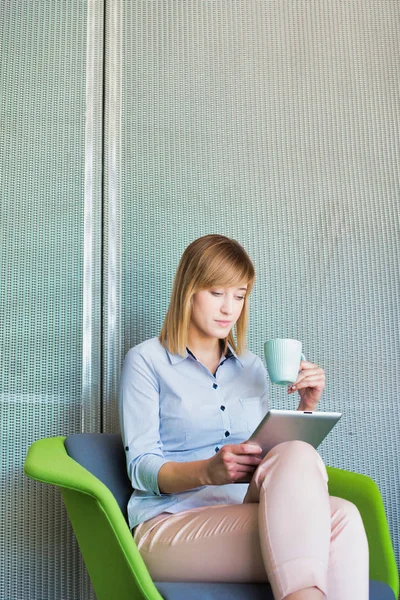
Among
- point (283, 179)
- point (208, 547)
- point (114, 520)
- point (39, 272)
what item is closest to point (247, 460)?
point (208, 547)

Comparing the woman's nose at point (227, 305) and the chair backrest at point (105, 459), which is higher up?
the woman's nose at point (227, 305)

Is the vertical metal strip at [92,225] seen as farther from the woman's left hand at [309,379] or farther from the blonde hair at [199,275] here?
the woman's left hand at [309,379]

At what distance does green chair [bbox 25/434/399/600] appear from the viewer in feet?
4.50

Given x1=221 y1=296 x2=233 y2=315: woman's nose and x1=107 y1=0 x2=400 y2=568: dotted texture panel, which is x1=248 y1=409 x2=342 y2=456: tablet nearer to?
x1=221 y1=296 x2=233 y2=315: woman's nose

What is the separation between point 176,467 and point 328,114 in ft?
4.81

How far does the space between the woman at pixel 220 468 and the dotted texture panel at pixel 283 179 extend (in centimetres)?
48

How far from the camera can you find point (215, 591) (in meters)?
1.37

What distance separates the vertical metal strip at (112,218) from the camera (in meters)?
2.23

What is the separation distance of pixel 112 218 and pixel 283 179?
22.4 inches

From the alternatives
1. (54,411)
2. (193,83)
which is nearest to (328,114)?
(193,83)

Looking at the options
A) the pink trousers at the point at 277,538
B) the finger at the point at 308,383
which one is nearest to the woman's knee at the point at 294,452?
the pink trousers at the point at 277,538

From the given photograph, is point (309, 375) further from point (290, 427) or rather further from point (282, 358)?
point (290, 427)

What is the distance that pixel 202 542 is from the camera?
4.86ft

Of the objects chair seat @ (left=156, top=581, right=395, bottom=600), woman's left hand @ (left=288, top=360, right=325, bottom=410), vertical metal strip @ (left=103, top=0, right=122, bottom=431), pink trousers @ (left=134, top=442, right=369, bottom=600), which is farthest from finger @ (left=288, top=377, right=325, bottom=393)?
vertical metal strip @ (left=103, top=0, right=122, bottom=431)
